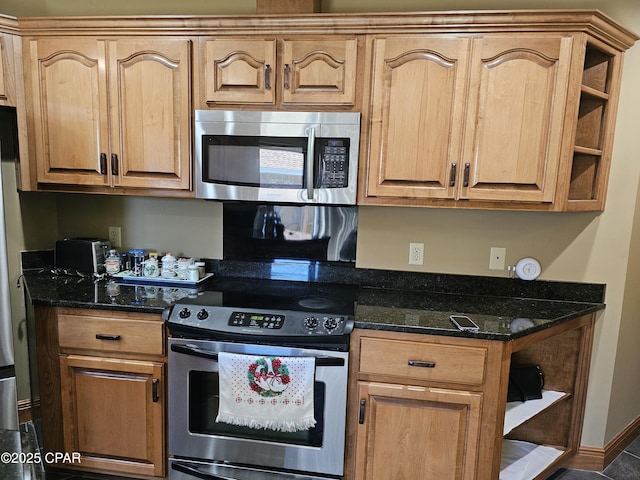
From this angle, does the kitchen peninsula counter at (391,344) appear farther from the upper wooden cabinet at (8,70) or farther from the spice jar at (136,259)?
the upper wooden cabinet at (8,70)

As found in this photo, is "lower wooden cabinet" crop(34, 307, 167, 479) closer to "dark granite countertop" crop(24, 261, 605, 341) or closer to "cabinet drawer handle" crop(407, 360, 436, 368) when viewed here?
"dark granite countertop" crop(24, 261, 605, 341)

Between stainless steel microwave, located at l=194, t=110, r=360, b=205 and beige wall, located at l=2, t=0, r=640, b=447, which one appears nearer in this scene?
stainless steel microwave, located at l=194, t=110, r=360, b=205

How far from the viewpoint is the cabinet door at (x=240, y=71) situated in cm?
216

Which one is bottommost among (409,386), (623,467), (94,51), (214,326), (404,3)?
(623,467)

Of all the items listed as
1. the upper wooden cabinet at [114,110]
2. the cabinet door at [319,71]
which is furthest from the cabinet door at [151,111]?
the cabinet door at [319,71]

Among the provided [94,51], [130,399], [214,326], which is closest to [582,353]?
[214,326]

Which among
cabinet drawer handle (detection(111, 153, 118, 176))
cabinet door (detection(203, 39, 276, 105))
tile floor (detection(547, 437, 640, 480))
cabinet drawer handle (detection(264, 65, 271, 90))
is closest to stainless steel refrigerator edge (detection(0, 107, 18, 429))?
cabinet drawer handle (detection(111, 153, 118, 176))

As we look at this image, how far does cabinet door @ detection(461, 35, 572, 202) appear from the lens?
1.97m

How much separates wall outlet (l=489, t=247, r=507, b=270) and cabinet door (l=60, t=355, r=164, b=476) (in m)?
1.74

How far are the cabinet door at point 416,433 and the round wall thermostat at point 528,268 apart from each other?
80cm

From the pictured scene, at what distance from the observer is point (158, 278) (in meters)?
2.46

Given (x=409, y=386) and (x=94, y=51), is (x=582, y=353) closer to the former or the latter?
(x=409, y=386)

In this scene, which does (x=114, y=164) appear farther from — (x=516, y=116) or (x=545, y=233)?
(x=545, y=233)

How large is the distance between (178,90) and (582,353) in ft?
7.96
